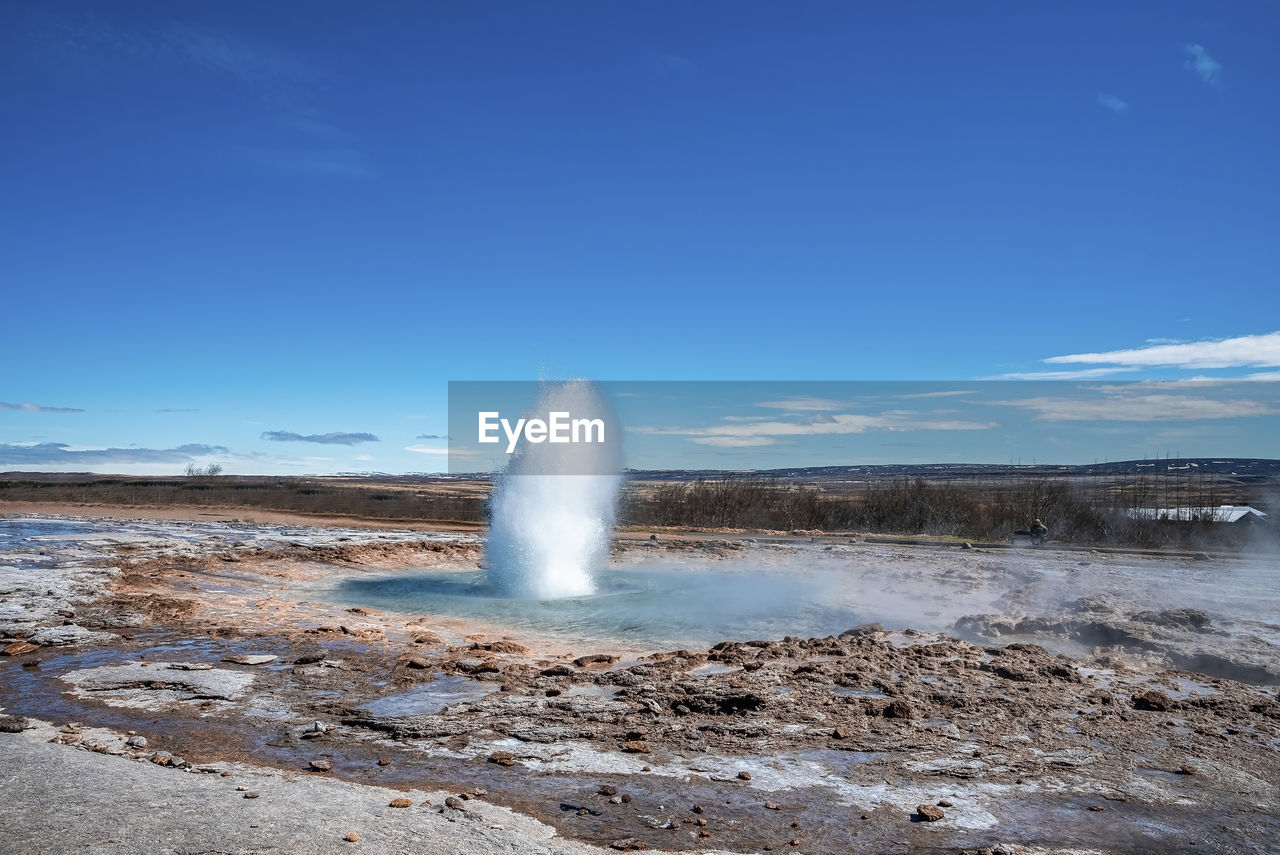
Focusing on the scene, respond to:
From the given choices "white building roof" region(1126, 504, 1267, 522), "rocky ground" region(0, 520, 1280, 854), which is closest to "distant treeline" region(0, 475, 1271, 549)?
"white building roof" region(1126, 504, 1267, 522)

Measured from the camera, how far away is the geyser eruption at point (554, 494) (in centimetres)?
1681

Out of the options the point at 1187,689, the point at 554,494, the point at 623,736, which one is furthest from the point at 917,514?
the point at 623,736

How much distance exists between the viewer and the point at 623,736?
6.54 m

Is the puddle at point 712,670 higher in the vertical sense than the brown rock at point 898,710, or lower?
lower

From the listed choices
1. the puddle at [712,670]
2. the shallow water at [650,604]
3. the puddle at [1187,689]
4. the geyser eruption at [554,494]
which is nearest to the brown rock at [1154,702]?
the puddle at [1187,689]

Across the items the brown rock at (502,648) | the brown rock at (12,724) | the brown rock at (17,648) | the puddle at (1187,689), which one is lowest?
the puddle at (1187,689)

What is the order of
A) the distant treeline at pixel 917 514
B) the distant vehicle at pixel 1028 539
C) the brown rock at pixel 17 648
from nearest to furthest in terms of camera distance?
the brown rock at pixel 17 648 → the distant vehicle at pixel 1028 539 → the distant treeline at pixel 917 514

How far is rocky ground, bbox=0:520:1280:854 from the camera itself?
478 centimetres

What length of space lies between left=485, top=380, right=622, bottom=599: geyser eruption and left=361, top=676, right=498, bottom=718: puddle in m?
8.39

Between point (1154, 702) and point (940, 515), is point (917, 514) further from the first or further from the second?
point (1154, 702)

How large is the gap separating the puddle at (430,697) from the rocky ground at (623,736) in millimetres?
43

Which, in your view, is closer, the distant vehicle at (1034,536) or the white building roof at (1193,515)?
the distant vehicle at (1034,536)

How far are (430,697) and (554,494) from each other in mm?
9504

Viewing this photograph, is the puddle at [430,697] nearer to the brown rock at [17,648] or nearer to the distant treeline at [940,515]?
the brown rock at [17,648]
